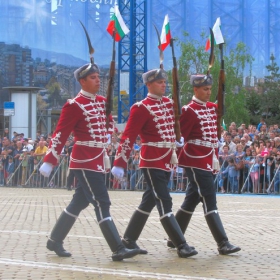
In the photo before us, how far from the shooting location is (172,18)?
45875 mm

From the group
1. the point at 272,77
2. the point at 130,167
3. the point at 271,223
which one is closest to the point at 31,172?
the point at 130,167

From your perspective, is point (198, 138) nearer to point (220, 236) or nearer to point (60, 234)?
point (220, 236)

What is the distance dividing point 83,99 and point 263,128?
16.4m

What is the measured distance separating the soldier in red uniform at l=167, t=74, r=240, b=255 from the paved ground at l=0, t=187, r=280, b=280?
0.39 metres

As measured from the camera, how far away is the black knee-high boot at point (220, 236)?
8.77 m

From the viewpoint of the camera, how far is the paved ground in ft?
24.5

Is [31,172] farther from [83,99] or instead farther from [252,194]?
[83,99]

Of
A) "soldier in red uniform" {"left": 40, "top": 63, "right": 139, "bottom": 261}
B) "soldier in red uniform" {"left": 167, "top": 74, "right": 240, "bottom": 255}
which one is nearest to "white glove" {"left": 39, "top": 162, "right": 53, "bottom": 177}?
"soldier in red uniform" {"left": 40, "top": 63, "right": 139, "bottom": 261}

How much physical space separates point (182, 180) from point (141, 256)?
603 inches

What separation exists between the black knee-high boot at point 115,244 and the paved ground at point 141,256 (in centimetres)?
8

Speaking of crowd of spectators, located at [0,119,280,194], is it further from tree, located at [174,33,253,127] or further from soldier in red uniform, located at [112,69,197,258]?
tree, located at [174,33,253,127]

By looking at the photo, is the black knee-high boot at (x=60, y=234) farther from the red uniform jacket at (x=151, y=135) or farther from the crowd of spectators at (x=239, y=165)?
the crowd of spectators at (x=239, y=165)

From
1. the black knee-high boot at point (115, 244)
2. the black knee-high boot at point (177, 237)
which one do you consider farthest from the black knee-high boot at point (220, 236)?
the black knee-high boot at point (115, 244)

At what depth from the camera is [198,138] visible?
9203mm
